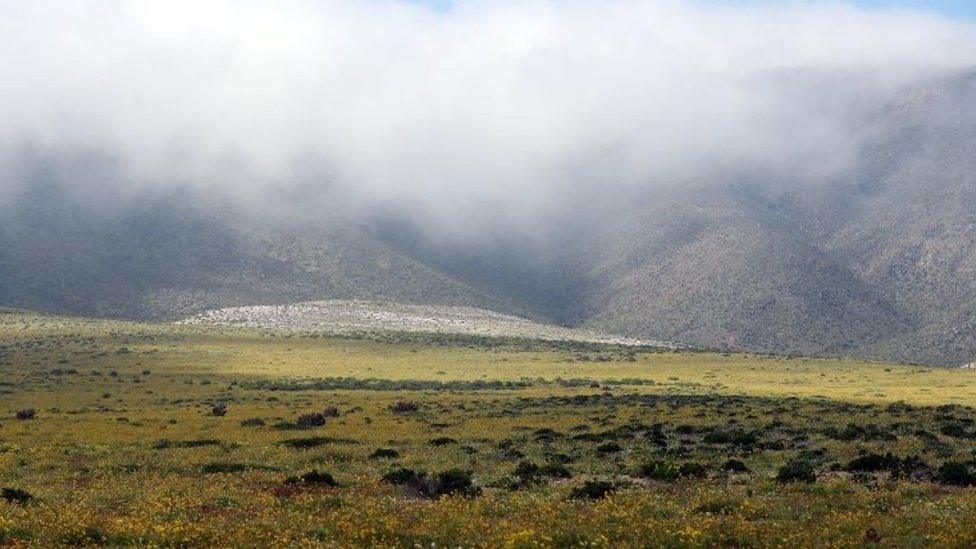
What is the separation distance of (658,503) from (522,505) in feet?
9.27

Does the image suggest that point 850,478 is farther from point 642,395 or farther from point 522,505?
point 642,395

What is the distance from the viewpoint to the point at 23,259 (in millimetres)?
199875

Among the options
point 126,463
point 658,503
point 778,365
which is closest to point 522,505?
point 658,503

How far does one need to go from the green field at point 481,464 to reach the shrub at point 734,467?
109 mm

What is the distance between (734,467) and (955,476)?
562 cm

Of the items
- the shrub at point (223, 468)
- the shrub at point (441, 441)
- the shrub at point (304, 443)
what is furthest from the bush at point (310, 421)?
the shrub at point (223, 468)

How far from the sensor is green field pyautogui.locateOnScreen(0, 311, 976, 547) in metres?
19.1

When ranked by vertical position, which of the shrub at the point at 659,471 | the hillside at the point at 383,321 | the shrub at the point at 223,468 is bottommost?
the shrub at the point at 223,468

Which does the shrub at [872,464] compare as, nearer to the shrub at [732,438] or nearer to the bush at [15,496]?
the shrub at [732,438]

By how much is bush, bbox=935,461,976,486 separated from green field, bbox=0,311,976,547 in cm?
5

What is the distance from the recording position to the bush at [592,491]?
2369cm

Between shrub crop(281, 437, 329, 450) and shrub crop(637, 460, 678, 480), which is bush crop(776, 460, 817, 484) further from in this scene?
shrub crop(281, 437, 329, 450)

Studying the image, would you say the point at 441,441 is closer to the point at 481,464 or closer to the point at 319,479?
the point at 481,464

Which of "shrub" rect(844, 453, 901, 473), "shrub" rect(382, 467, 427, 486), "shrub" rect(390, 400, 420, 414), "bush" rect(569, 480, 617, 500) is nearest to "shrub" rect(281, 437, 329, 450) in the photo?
"shrub" rect(382, 467, 427, 486)
